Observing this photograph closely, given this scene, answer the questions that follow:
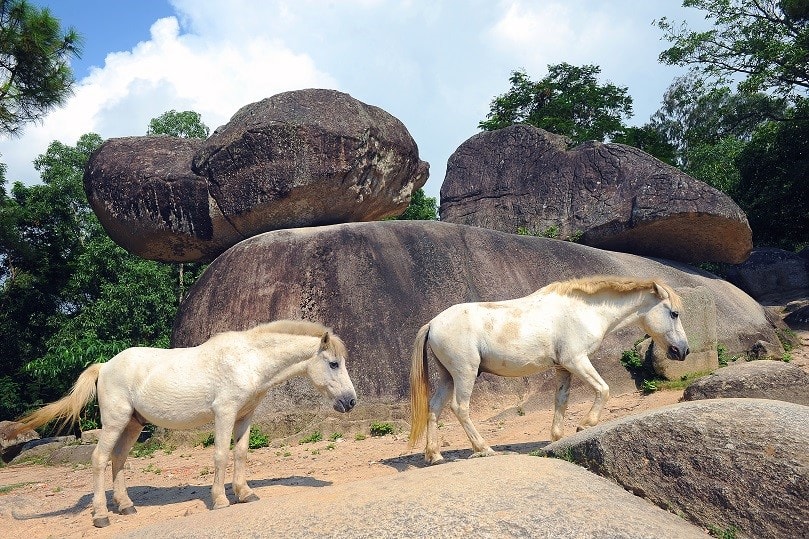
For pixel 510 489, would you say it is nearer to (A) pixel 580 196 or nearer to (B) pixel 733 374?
(B) pixel 733 374

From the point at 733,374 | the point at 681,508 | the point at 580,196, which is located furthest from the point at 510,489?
the point at 580,196

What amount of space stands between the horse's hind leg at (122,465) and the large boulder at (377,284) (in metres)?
3.64

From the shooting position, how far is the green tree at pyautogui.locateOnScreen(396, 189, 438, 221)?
98.3ft

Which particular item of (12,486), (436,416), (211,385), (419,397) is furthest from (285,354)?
(12,486)

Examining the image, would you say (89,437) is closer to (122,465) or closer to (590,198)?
(122,465)

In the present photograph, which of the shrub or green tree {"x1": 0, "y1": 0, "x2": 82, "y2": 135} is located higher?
green tree {"x1": 0, "y1": 0, "x2": 82, "y2": 135}

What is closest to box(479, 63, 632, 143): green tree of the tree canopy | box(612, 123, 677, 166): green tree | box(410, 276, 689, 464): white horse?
box(612, 123, 677, 166): green tree

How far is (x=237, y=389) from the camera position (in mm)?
6941

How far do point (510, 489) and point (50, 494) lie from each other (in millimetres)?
6675

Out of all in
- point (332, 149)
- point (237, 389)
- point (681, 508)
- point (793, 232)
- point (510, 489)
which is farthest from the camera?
point (793, 232)

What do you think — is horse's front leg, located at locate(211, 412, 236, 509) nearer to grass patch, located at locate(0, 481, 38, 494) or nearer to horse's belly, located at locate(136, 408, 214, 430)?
horse's belly, located at locate(136, 408, 214, 430)

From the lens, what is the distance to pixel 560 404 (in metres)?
8.09

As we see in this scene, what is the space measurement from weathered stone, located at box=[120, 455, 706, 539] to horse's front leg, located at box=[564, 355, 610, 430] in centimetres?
249

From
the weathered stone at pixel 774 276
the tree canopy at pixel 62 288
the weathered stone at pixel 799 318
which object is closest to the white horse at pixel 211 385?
the tree canopy at pixel 62 288
